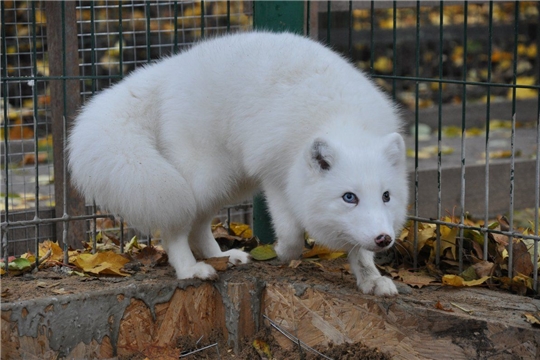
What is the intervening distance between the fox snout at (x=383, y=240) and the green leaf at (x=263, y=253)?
4.20 ft

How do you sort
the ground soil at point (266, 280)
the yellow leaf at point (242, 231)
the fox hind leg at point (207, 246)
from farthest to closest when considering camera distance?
the yellow leaf at point (242, 231), the fox hind leg at point (207, 246), the ground soil at point (266, 280)

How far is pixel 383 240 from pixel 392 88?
2.18 m

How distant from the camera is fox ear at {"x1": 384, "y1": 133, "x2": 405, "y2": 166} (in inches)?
150

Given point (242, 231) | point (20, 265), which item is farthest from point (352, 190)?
point (20, 265)

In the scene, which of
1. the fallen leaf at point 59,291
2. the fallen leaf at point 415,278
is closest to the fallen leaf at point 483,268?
the fallen leaf at point 415,278

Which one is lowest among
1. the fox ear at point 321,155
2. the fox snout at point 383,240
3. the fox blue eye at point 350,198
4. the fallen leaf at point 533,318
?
the fallen leaf at point 533,318

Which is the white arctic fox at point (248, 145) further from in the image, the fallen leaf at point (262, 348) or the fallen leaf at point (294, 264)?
the fallen leaf at point (262, 348)

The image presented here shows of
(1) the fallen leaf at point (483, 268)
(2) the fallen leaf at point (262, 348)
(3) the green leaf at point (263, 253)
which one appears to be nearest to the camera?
(2) the fallen leaf at point (262, 348)

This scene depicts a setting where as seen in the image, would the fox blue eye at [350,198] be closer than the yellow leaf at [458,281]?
Yes

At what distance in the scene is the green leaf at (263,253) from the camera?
4734 millimetres

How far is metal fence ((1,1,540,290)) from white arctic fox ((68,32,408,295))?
0.43m

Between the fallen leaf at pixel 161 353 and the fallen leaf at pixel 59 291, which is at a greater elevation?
the fallen leaf at pixel 59 291

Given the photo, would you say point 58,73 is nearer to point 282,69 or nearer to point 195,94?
point 195,94

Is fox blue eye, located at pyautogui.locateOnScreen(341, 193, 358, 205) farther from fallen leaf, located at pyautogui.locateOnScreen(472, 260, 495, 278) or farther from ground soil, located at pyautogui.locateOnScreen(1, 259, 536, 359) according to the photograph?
fallen leaf, located at pyautogui.locateOnScreen(472, 260, 495, 278)
